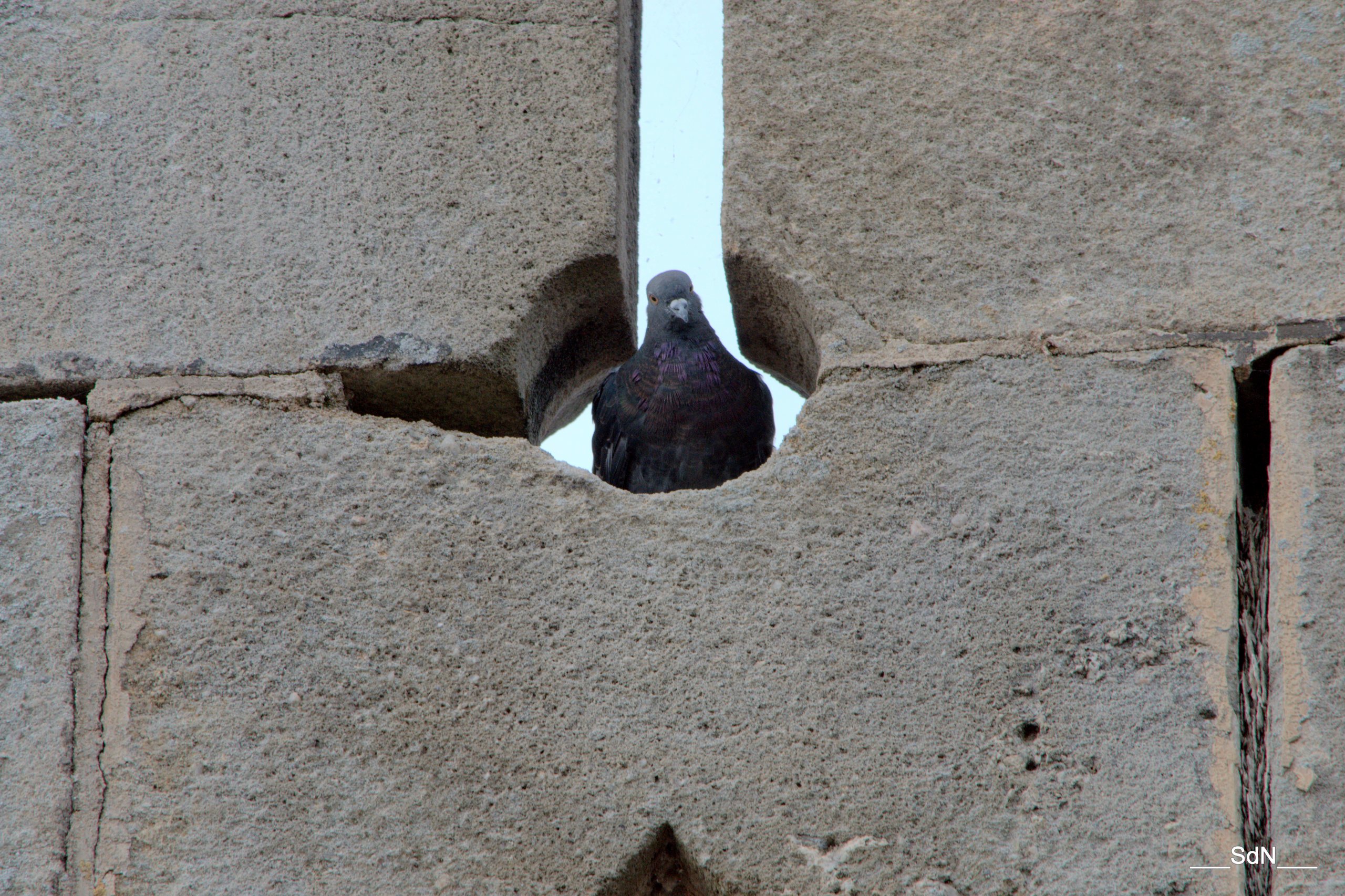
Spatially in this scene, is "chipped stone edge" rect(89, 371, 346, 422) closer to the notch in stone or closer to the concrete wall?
the concrete wall

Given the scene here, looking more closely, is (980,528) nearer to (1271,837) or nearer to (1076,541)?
(1076,541)

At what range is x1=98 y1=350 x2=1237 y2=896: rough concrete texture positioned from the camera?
6.59 feet

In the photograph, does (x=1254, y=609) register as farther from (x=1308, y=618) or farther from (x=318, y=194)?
(x=318, y=194)

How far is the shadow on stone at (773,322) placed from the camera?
2395 mm

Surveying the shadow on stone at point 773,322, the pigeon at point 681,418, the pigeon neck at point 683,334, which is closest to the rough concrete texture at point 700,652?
the shadow on stone at point 773,322

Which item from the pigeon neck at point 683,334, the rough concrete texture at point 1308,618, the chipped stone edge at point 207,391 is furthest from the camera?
the pigeon neck at point 683,334

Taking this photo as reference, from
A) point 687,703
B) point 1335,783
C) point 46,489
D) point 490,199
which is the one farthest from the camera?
point 490,199

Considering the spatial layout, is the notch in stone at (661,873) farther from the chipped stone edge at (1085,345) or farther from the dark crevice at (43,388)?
the dark crevice at (43,388)

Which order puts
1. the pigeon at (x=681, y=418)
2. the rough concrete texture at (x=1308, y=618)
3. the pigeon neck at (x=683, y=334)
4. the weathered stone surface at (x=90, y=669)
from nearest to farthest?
1. the rough concrete texture at (x=1308, y=618)
2. the weathered stone surface at (x=90, y=669)
3. the pigeon at (x=681, y=418)
4. the pigeon neck at (x=683, y=334)

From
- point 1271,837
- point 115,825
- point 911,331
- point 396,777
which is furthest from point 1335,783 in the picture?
point 115,825

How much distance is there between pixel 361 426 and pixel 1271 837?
155cm

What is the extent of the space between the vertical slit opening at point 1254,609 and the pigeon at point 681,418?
4.12ft

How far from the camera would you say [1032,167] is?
2.38 meters

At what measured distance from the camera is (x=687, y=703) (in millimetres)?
2080
